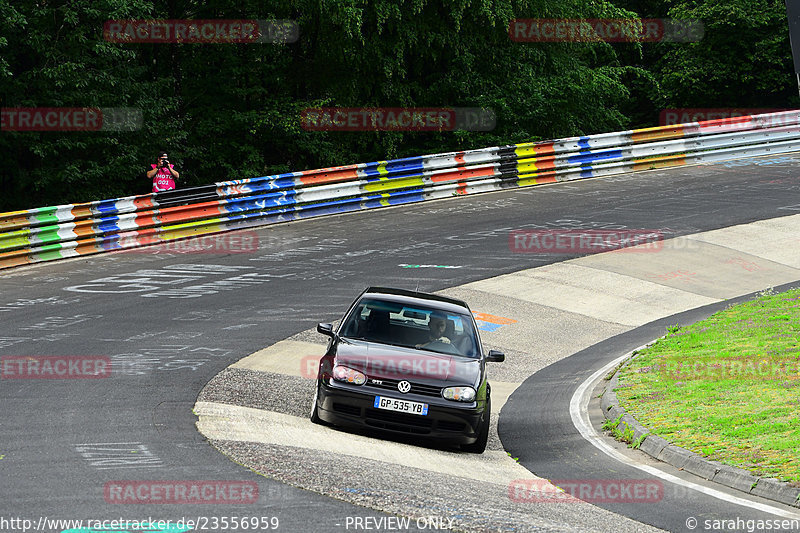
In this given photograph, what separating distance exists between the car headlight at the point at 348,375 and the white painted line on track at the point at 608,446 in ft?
9.12

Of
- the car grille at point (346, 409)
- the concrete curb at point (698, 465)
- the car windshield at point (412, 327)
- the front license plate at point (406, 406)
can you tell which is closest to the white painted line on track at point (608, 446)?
the concrete curb at point (698, 465)

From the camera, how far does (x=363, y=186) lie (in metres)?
24.2

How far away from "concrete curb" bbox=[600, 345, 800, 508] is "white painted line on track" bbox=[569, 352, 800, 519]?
19cm

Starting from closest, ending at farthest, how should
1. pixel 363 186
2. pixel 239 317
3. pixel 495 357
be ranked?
pixel 495 357, pixel 239 317, pixel 363 186

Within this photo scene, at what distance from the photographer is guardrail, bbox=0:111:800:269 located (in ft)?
64.3

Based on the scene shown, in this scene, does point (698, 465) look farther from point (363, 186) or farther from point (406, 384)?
point (363, 186)

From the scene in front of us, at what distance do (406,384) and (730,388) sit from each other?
14.6ft

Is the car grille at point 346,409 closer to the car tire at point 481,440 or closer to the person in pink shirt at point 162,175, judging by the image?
the car tire at point 481,440

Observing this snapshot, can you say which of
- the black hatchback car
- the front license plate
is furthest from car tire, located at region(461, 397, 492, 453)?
the front license plate

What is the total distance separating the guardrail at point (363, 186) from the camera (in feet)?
64.3

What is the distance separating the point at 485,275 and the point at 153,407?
30.6ft

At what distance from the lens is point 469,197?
84.3ft

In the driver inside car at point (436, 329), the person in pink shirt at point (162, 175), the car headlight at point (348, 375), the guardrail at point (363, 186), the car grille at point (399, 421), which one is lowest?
the car grille at point (399, 421)

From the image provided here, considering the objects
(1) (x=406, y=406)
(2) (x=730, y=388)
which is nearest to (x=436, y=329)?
(1) (x=406, y=406)
